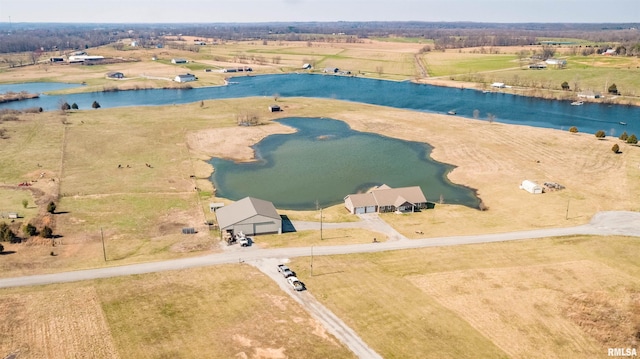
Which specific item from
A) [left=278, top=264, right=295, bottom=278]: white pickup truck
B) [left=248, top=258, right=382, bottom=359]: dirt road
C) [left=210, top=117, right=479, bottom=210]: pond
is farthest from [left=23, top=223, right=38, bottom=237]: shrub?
[left=278, top=264, right=295, bottom=278]: white pickup truck

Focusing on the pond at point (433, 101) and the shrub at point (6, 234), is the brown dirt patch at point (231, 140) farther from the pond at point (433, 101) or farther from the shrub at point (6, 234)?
the pond at point (433, 101)

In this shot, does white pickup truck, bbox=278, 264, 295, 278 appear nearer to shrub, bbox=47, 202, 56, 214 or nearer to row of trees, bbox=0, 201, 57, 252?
row of trees, bbox=0, 201, 57, 252

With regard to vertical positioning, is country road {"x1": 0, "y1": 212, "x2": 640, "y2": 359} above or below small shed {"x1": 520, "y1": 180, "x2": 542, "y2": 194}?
below

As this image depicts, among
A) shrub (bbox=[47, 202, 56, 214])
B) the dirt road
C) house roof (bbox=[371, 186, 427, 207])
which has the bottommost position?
the dirt road

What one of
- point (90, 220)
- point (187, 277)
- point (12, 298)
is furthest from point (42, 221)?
point (187, 277)

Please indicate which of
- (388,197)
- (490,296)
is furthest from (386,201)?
(490,296)

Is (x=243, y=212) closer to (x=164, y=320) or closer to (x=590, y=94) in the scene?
(x=164, y=320)
